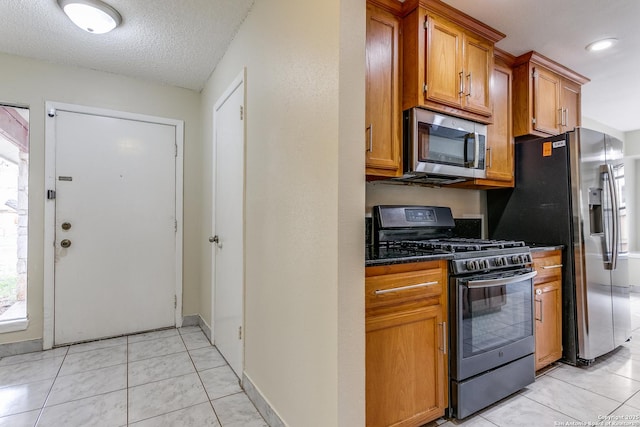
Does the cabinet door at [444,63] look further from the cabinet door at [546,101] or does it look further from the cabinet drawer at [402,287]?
the cabinet drawer at [402,287]

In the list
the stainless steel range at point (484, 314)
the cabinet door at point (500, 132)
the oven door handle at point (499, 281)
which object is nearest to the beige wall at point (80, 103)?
the stainless steel range at point (484, 314)

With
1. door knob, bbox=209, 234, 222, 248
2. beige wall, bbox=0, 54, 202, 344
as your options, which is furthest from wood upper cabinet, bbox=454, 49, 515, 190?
beige wall, bbox=0, 54, 202, 344

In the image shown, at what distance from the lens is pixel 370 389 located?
4.64 ft

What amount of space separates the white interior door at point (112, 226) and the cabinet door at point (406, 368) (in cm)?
246

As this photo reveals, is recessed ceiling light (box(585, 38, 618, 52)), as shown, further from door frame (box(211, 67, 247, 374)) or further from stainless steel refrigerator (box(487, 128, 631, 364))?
door frame (box(211, 67, 247, 374))

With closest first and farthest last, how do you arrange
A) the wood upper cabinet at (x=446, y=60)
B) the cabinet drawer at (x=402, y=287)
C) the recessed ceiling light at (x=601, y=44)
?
the cabinet drawer at (x=402, y=287)
the wood upper cabinet at (x=446, y=60)
the recessed ceiling light at (x=601, y=44)

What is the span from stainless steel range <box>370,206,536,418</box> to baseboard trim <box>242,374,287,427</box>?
944 mm

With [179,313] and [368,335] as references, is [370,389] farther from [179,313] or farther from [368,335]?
[179,313]

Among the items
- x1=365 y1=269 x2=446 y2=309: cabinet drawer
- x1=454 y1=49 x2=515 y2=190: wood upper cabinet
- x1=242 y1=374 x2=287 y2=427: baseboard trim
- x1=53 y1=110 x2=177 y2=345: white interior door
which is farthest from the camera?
x1=53 y1=110 x2=177 y2=345: white interior door

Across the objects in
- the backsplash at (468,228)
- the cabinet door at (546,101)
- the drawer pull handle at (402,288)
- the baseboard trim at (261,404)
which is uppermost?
Result: the cabinet door at (546,101)

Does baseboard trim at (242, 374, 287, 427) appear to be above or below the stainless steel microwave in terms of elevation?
below

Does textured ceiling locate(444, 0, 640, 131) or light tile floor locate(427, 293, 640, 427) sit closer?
light tile floor locate(427, 293, 640, 427)

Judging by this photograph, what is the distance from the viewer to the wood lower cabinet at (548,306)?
7.13 feet

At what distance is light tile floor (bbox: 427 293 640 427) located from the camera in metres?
1.69
